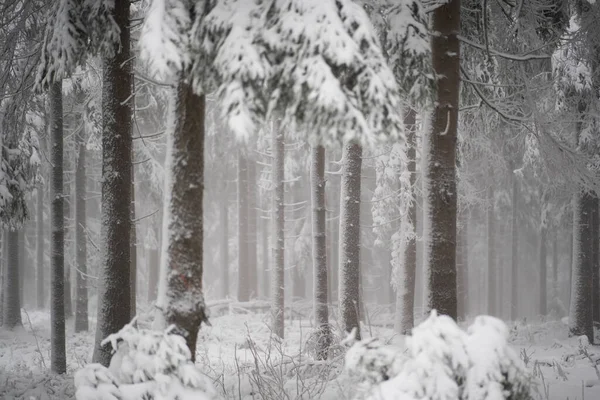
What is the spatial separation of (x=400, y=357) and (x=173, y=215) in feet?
8.49

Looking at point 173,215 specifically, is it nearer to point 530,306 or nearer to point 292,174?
point 292,174

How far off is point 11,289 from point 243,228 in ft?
30.2

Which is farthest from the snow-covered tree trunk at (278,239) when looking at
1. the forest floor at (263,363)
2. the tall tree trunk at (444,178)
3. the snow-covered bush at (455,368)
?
the snow-covered bush at (455,368)

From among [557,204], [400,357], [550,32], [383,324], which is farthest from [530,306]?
[400,357]

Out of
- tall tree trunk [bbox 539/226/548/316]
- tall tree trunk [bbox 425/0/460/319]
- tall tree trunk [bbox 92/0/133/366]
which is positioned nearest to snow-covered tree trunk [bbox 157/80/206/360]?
tall tree trunk [bbox 92/0/133/366]

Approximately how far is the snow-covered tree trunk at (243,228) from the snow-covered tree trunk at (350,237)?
37.3 feet

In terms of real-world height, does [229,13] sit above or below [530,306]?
above

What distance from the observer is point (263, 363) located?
19.5 feet

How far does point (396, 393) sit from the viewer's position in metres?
2.87

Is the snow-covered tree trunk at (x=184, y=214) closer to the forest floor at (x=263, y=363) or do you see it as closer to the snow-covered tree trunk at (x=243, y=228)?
the forest floor at (x=263, y=363)

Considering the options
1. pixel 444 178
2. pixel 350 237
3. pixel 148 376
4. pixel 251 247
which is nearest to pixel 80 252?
pixel 251 247

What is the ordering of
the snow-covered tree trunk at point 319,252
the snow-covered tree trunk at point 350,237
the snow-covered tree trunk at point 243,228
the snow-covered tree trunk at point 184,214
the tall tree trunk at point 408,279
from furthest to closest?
the snow-covered tree trunk at point 243,228 < the tall tree trunk at point 408,279 < the snow-covered tree trunk at point 319,252 < the snow-covered tree trunk at point 350,237 < the snow-covered tree trunk at point 184,214

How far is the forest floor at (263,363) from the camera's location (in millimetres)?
5227

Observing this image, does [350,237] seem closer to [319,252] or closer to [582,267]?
Answer: [319,252]
